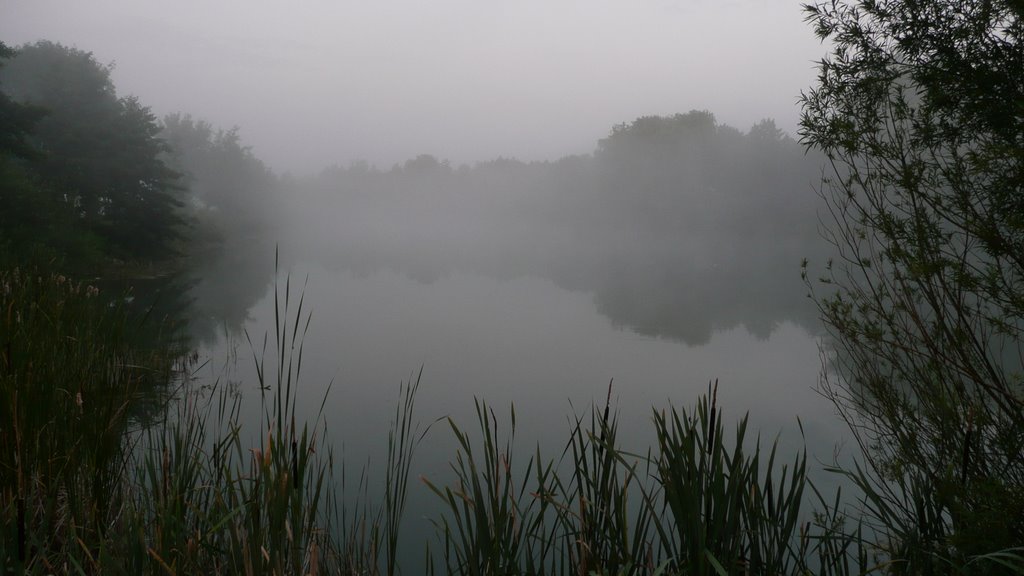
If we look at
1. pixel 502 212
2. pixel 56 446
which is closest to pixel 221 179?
pixel 502 212

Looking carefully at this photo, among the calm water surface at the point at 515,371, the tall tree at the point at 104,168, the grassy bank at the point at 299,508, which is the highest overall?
the tall tree at the point at 104,168

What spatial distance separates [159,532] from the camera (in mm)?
1673

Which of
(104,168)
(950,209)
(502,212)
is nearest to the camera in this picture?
(950,209)

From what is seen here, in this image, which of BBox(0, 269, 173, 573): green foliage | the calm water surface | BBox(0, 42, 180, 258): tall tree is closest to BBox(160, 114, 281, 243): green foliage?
BBox(0, 42, 180, 258): tall tree

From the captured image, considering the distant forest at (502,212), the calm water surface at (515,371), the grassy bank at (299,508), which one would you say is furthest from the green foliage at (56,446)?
the distant forest at (502,212)

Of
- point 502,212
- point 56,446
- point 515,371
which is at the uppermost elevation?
point 502,212

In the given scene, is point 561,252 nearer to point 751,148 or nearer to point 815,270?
point 815,270

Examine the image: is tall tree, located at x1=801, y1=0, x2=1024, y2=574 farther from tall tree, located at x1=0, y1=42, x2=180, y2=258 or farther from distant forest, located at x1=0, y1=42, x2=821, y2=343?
tall tree, located at x1=0, y1=42, x2=180, y2=258

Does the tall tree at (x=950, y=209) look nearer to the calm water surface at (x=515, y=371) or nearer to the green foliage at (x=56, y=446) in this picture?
the calm water surface at (x=515, y=371)

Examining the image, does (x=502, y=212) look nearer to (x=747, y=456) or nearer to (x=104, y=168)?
(x=104, y=168)

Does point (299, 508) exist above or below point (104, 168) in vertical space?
below

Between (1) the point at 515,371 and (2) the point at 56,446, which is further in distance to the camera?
(1) the point at 515,371

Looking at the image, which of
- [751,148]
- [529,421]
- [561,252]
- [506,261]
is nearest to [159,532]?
[529,421]

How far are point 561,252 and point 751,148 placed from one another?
17.4 metres
